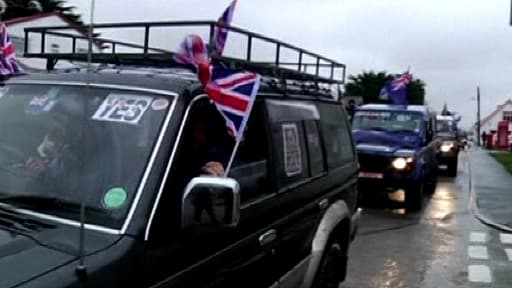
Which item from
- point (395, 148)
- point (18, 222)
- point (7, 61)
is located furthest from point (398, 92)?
point (18, 222)

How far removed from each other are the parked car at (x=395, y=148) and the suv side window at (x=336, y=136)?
740 centimetres

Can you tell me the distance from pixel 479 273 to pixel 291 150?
443 centimetres

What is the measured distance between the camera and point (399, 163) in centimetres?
1408

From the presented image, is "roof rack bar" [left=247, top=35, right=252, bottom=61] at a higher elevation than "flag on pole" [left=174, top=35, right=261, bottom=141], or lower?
higher

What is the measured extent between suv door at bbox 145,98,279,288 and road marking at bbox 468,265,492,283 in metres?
4.36

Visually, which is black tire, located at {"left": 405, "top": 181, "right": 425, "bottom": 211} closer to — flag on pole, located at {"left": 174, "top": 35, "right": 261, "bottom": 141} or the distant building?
flag on pole, located at {"left": 174, "top": 35, "right": 261, "bottom": 141}

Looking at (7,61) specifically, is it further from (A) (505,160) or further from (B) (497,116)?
(B) (497,116)

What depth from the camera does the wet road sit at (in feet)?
26.2

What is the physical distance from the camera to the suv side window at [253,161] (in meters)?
4.04

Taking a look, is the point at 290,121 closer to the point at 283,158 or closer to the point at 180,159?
the point at 283,158

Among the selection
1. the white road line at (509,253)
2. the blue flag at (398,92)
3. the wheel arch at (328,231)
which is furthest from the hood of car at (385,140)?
the wheel arch at (328,231)

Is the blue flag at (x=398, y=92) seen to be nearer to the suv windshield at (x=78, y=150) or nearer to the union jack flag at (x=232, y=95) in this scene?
the union jack flag at (x=232, y=95)

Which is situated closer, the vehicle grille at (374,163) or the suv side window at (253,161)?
the suv side window at (253,161)

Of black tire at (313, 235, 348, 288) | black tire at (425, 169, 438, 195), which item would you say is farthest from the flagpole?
black tire at (425, 169, 438, 195)
